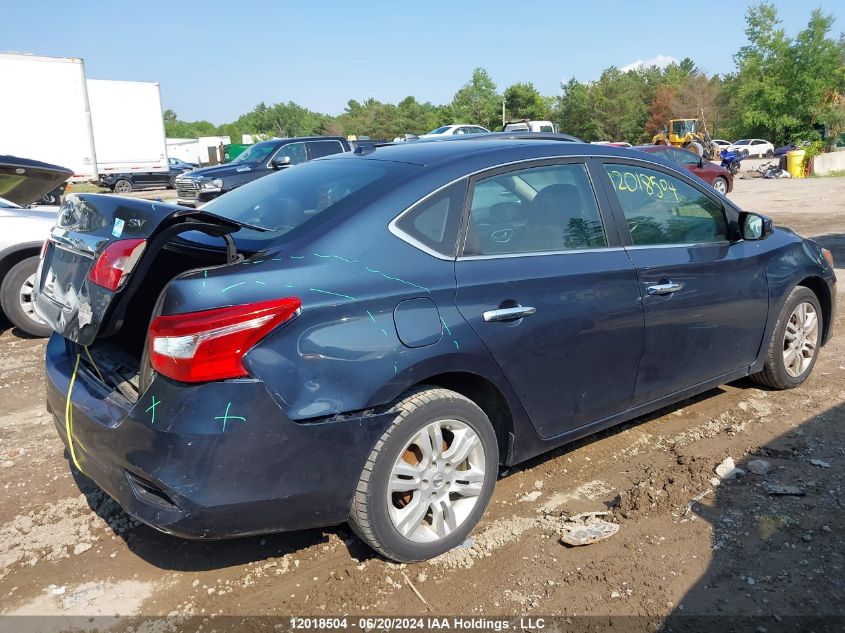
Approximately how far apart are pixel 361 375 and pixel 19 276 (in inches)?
198

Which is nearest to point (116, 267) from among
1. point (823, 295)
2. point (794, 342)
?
point (794, 342)

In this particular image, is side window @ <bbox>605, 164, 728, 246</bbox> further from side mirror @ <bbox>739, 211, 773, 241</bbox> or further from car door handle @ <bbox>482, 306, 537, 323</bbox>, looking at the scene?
car door handle @ <bbox>482, 306, 537, 323</bbox>

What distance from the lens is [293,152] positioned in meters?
15.5

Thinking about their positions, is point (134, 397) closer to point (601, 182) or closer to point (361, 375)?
point (361, 375)

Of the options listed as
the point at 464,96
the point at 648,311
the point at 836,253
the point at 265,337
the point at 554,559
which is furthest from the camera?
the point at 464,96

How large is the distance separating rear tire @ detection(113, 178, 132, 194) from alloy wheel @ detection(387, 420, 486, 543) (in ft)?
91.1

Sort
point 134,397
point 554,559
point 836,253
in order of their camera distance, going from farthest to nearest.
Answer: point 836,253, point 554,559, point 134,397

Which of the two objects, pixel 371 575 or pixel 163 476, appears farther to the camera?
pixel 371 575

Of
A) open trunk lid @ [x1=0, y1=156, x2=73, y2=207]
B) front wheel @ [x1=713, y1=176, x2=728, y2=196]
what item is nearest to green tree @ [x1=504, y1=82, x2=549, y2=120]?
front wheel @ [x1=713, y1=176, x2=728, y2=196]

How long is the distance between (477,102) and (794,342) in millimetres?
84493

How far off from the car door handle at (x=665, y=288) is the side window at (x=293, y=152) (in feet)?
42.2

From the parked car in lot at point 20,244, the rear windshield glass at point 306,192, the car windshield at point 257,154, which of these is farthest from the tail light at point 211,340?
the car windshield at point 257,154

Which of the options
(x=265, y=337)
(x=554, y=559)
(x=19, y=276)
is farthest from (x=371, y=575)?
(x=19, y=276)

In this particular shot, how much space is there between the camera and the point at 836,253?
31.9 ft
